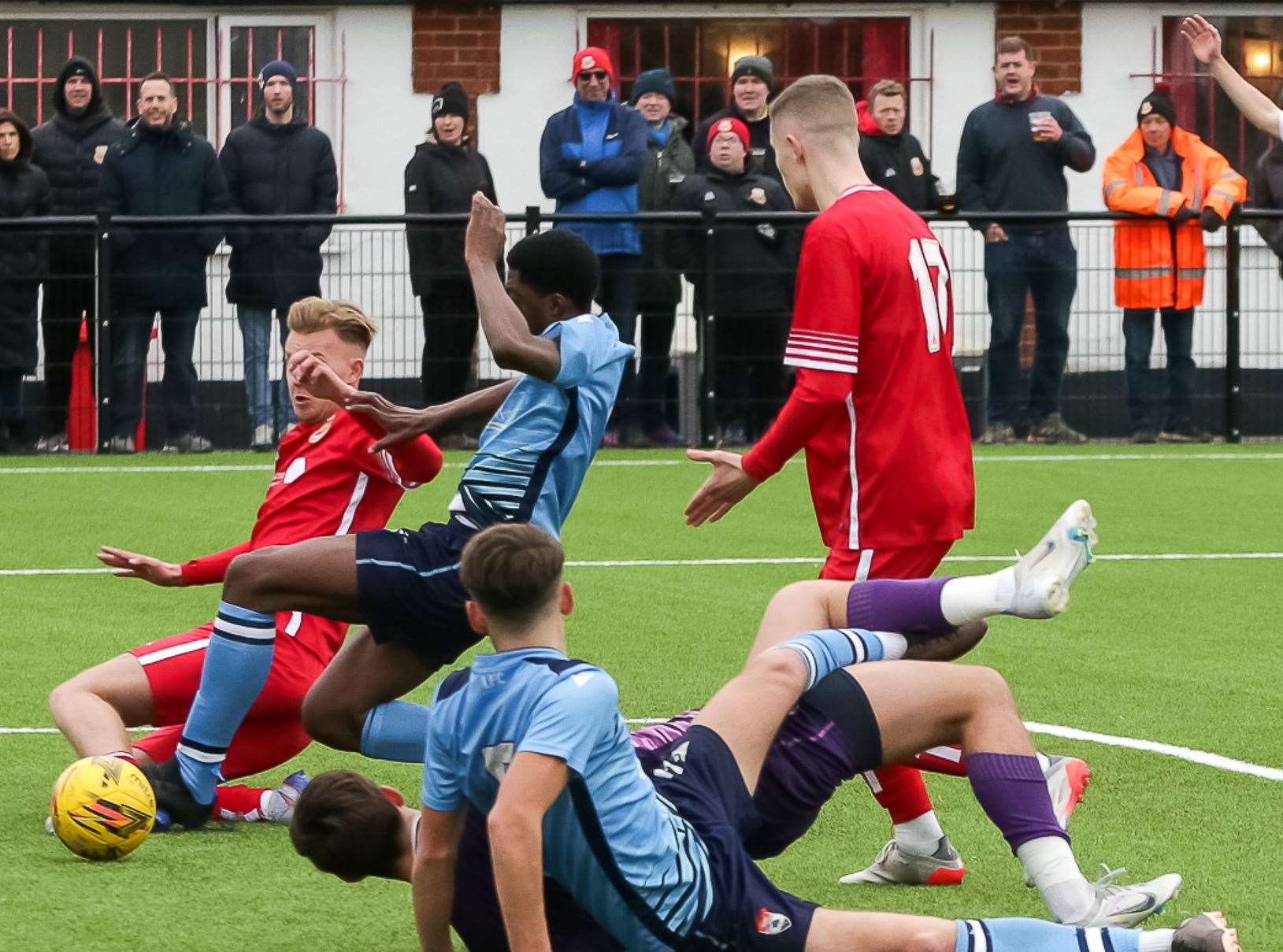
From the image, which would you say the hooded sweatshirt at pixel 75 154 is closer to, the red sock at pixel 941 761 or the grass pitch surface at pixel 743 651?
the grass pitch surface at pixel 743 651

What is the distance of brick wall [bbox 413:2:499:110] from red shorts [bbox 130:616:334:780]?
13.4 meters

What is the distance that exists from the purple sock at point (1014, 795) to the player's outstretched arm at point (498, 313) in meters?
1.48

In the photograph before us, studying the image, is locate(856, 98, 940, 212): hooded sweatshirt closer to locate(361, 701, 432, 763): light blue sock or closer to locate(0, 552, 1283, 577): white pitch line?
locate(0, 552, 1283, 577): white pitch line

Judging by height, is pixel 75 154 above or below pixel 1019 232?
above

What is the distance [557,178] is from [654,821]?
451 inches

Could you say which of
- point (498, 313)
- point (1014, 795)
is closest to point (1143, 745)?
point (1014, 795)

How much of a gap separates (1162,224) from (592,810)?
1245 cm

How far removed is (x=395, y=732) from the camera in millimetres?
5816

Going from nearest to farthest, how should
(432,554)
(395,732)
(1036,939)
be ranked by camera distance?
(1036,939) < (432,554) < (395,732)

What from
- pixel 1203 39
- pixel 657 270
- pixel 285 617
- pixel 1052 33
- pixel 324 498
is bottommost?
pixel 285 617

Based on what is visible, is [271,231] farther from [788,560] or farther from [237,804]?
[237,804]

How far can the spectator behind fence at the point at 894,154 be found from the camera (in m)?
15.3

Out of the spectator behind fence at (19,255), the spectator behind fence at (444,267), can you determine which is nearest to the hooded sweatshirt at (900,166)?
the spectator behind fence at (444,267)

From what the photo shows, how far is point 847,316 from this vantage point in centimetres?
551
